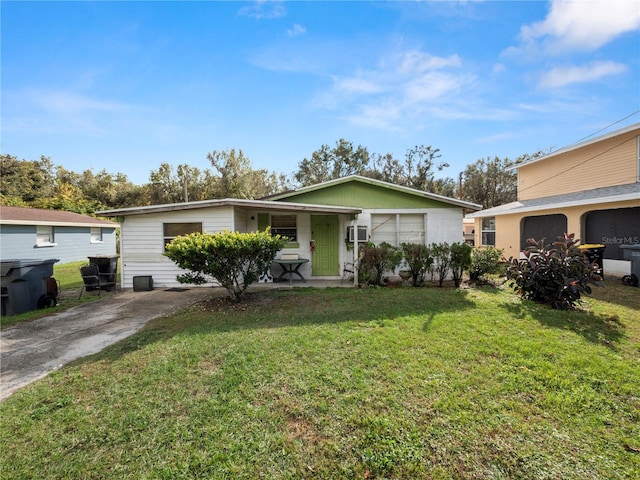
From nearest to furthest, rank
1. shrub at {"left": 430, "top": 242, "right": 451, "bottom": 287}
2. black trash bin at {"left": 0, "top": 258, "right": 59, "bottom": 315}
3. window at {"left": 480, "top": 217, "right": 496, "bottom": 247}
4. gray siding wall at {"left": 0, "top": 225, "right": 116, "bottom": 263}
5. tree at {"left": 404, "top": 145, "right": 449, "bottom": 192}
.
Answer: black trash bin at {"left": 0, "top": 258, "right": 59, "bottom": 315}, shrub at {"left": 430, "top": 242, "right": 451, "bottom": 287}, gray siding wall at {"left": 0, "top": 225, "right": 116, "bottom": 263}, window at {"left": 480, "top": 217, "right": 496, "bottom": 247}, tree at {"left": 404, "top": 145, "right": 449, "bottom": 192}

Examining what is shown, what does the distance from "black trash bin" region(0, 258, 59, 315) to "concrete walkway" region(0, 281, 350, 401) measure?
751mm

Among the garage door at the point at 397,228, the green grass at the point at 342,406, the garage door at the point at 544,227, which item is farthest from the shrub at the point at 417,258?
the garage door at the point at 544,227

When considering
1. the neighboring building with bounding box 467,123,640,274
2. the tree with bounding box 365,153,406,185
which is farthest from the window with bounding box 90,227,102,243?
the tree with bounding box 365,153,406,185

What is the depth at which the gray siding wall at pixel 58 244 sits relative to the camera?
42.9 ft

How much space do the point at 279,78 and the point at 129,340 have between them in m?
9.32

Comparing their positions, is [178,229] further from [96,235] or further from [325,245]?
[96,235]

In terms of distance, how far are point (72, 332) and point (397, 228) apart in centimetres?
916

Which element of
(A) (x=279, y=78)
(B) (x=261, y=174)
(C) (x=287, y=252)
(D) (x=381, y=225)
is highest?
(B) (x=261, y=174)

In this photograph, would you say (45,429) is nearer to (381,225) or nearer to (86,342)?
(86,342)

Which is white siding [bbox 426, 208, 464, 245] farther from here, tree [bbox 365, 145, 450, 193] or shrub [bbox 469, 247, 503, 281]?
tree [bbox 365, 145, 450, 193]

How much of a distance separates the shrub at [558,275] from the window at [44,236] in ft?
67.3

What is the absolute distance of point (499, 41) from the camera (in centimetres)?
871

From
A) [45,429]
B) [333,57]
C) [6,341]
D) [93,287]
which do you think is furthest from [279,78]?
[45,429]

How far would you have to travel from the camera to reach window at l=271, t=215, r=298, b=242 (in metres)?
10.3
